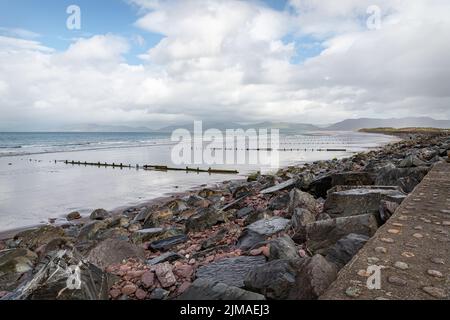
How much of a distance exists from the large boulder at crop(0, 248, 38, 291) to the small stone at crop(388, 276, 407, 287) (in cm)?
658

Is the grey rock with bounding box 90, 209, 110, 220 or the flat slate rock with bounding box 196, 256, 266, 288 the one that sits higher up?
the flat slate rock with bounding box 196, 256, 266, 288

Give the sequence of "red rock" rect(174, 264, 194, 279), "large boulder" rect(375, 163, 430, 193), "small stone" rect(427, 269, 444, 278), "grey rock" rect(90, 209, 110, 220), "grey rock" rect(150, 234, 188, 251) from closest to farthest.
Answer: "small stone" rect(427, 269, 444, 278) < "red rock" rect(174, 264, 194, 279) < "grey rock" rect(150, 234, 188, 251) < "large boulder" rect(375, 163, 430, 193) < "grey rock" rect(90, 209, 110, 220)

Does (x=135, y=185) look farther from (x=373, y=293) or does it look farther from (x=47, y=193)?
(x=373, y=293)

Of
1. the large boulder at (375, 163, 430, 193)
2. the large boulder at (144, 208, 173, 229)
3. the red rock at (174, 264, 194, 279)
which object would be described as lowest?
the large boulder at (144, 208, 173, 229)

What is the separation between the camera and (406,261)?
3.29 meters

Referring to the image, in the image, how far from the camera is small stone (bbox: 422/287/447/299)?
8.55 feet

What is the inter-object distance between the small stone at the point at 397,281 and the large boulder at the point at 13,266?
6.58 metres

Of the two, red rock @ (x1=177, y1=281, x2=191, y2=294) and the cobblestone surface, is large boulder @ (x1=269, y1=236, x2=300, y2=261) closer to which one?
the cobblestone surface

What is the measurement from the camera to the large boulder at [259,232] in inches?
234

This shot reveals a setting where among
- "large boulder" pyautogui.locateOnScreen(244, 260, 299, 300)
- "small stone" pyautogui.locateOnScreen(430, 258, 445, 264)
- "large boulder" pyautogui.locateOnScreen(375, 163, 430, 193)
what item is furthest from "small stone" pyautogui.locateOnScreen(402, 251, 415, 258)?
"large boulder" pyautogui.locateOnScreen(375, 163, 430, 193)

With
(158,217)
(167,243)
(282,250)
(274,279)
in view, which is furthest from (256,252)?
(158,217)

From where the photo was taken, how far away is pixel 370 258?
11.1 feet

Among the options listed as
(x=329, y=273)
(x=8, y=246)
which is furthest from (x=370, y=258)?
(x=8, y=246)
